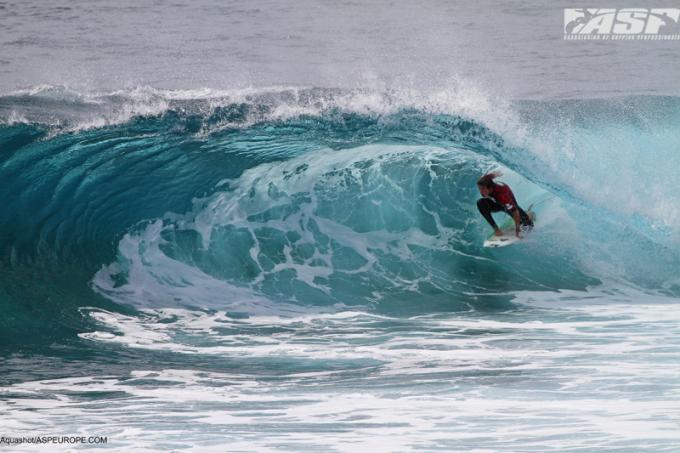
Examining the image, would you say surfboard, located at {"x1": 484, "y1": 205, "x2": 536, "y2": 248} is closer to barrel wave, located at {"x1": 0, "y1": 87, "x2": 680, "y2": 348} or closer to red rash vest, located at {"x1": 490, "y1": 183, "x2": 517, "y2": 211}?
barrel wave, located at {"x1": 0, "y1": 87, "x2": 680, "y2": 348}

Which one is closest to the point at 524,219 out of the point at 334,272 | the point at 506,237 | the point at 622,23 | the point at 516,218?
the point at 516,218

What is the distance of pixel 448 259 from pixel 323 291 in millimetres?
928

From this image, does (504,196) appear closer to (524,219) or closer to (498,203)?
(498,203)

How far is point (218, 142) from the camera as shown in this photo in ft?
19.2

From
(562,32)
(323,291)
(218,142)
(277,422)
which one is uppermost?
(562,32)

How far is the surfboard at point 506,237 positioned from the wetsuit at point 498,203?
14 cm

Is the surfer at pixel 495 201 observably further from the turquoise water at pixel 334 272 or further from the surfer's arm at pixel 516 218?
the turquoise water at pixel 334 272

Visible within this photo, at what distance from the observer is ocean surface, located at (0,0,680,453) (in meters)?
4.10

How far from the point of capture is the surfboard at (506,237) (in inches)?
210

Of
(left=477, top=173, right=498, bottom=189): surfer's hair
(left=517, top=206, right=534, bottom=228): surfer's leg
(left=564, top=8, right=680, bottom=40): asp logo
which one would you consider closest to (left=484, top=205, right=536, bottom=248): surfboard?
(left=517, top=206, right=534, bottom=228): surfer's leg

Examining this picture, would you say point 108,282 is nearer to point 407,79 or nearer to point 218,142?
point 218,142

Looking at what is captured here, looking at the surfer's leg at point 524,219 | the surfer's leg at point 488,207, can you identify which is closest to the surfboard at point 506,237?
the surfer's leg at point 524,219

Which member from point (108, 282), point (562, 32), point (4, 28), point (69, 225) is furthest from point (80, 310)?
point (562, 32)

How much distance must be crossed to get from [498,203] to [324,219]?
47.4 inches
